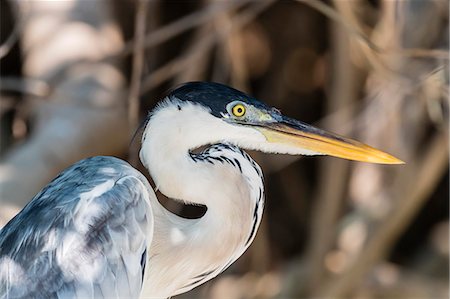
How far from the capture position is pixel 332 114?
13.5 feet

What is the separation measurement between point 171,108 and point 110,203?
280mm

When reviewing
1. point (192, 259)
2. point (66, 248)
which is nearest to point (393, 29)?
point (192, 259)

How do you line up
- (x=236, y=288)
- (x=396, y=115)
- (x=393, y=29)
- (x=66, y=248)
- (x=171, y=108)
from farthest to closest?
(x=236, y=288) → (x=396, y=115) → (x=393, y=29) → (x=171, y=108) → (x=66, y=248)

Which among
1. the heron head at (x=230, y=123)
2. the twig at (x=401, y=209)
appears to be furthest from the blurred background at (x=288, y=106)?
the heron head at (x=230, y=123)

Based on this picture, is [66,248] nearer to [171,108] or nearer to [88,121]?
[171,108]

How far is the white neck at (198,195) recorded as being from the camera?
2.20 m

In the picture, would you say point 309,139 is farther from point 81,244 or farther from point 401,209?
point 401,209

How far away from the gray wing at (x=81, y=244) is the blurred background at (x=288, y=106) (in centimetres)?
66

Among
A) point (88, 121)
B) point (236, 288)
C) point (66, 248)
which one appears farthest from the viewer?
point (236, 288)

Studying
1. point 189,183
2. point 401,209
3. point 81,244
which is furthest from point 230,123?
point 401,209

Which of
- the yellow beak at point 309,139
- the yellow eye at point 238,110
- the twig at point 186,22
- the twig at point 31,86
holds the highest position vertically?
the twig at point 186,22

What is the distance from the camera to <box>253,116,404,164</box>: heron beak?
221cm

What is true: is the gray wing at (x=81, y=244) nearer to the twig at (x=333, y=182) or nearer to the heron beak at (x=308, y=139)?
the heron beak at (x=308, y=139)

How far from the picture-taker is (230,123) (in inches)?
86.7
